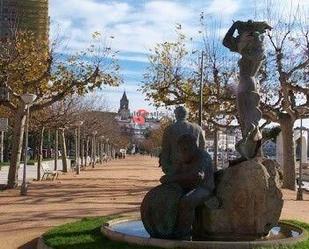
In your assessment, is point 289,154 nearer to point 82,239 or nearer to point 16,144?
point 16,144

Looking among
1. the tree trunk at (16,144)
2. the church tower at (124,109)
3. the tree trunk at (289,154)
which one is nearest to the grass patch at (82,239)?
the tree trunk at (16,144)

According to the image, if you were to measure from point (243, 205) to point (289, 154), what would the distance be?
18.5 m

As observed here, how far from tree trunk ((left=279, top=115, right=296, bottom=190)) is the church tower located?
135 metres

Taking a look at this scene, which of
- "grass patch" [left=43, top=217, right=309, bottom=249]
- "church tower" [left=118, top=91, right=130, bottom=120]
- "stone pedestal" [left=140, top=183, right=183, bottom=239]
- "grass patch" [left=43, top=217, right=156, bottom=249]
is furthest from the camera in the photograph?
"church tower" [left=118, top=91, right=130, bottom=120]

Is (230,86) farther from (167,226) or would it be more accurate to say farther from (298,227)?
(167,226)

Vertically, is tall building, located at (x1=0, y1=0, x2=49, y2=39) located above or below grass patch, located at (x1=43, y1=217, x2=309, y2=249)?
above

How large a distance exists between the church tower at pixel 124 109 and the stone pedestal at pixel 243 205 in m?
152

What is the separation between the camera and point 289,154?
2748 centimetres

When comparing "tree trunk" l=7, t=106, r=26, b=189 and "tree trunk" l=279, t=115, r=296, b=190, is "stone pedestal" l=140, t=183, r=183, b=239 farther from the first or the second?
"tree trunk" l=279, t=115, r=296, b=190

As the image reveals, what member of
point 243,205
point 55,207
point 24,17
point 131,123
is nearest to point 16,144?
point 55,207

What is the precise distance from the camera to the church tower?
165 metres

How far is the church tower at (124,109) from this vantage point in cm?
16507

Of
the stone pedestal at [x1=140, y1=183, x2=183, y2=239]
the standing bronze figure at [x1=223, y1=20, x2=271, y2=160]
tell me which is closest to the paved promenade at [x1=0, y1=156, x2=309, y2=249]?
the stone pedestal at [x1=140, y1=183, x2=183, y2=239]

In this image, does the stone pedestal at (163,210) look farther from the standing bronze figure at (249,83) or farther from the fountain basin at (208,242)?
the standing bronze figure at (249,83)
